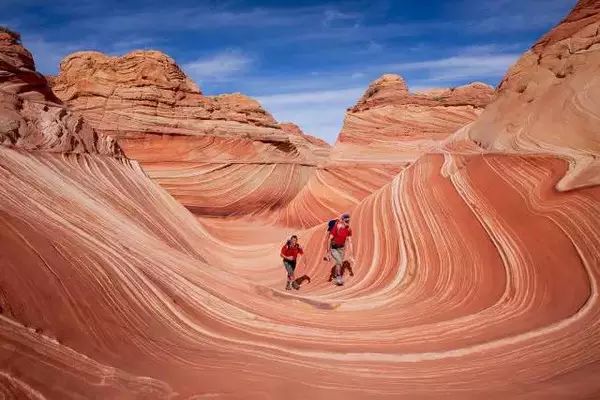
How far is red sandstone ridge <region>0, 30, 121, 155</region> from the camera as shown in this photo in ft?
24.8

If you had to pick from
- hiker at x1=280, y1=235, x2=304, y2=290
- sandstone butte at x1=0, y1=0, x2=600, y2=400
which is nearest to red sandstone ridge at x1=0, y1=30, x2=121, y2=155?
sandstone butte at x1=0, y1=0, x2=600, y2=400

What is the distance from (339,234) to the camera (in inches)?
311

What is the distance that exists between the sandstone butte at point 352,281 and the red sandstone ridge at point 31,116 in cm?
5

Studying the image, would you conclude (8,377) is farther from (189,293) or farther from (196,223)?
(196,223)

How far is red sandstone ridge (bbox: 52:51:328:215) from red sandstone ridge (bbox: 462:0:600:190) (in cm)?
1188

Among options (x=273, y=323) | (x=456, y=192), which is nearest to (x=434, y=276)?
(x=456, y=192)

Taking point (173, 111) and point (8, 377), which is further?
point (173, 111)

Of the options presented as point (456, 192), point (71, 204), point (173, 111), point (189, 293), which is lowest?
point (189, 293)

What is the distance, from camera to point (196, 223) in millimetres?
12250

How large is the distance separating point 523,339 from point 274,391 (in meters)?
2.42

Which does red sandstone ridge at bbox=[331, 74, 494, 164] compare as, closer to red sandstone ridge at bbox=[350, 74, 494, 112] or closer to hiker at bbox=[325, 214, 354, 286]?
red sandstone ridge at bbox=[350, 74, 494, 112]

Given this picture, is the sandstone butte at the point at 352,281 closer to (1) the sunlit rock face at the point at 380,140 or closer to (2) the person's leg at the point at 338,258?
(2) the person's leg at the point at 338,258

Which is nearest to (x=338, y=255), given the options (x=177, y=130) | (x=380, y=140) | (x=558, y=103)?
(x=558, y=103)

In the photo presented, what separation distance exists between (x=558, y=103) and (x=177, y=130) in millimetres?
15382
